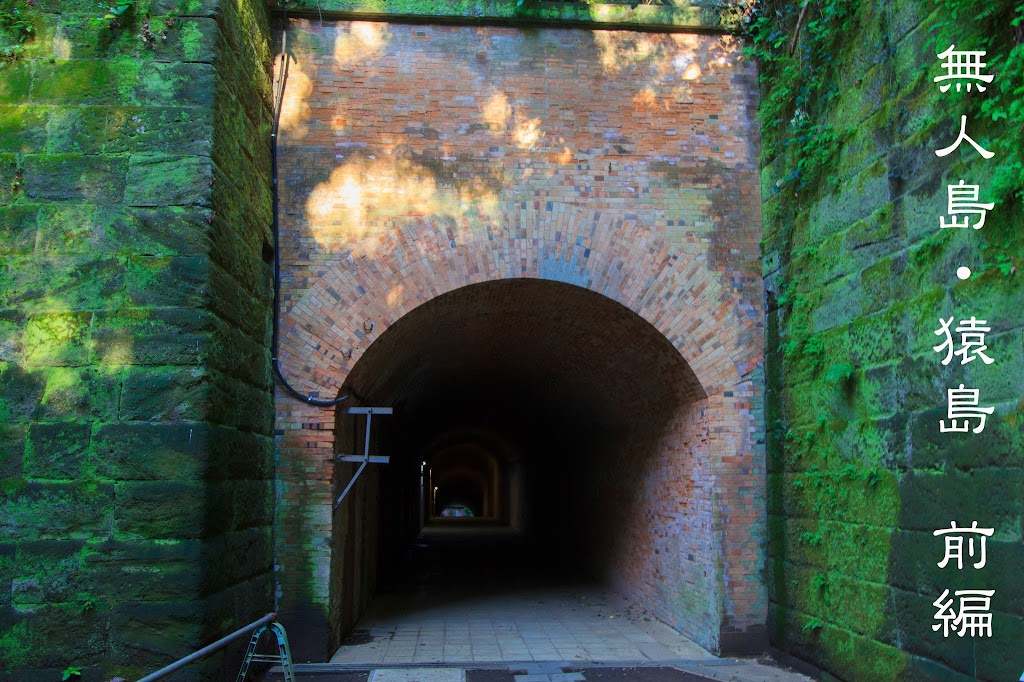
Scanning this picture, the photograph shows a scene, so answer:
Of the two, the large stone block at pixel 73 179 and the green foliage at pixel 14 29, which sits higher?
the green foliage at pixel 14 29

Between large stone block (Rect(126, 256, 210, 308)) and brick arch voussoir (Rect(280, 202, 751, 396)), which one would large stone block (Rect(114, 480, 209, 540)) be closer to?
large stone block (Rect(126, 256, 210, 308))

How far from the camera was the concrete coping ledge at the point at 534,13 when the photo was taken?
753cm

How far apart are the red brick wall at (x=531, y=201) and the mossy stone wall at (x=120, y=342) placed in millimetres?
1173

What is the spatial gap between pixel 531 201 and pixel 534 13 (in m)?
1.94

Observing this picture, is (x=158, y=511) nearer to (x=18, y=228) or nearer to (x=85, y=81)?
(x=18, y=228)

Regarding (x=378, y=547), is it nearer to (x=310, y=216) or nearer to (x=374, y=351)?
(x=374, y=351)

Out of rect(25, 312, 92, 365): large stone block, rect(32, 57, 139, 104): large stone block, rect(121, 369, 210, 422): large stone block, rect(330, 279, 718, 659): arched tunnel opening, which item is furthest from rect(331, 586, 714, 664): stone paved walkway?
rect(32, 57, 139, 104): large stone block

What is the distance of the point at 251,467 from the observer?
20.4ft

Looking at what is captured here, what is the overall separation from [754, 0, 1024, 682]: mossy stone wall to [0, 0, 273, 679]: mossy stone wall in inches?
183

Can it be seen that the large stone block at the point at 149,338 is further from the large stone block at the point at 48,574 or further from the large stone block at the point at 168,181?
the large stone block at the point at 48,574

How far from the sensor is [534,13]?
25.2ft

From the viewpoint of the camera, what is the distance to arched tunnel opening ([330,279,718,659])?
7.58m

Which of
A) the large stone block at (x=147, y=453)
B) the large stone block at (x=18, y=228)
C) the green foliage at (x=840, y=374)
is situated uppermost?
the large stone block at (x=18, y=228)

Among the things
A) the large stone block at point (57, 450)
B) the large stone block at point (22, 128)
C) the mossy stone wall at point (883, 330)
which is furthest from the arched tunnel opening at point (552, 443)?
the large stone block at point (22, 128)
